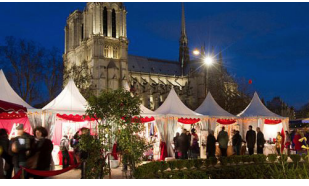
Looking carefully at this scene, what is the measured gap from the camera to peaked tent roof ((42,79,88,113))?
47.5ft

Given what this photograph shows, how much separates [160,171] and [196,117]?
822cm

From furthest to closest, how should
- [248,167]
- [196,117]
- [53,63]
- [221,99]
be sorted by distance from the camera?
[221,99]
[53,63]
[196,117]
[248,167]

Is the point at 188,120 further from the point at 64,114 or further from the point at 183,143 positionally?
the point at 64,114

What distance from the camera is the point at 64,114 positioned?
47.0 ft

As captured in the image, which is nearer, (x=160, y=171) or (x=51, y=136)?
(x=160, y=171)

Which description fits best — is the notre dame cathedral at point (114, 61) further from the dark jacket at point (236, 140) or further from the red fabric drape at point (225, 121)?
the dark jacket at point (236, 140)

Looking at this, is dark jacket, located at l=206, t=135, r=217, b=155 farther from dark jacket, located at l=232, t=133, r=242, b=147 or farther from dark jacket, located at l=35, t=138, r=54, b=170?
dark jacket, located at l=35, t=138, r=54, b=170

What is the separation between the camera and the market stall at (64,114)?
45.5 ft

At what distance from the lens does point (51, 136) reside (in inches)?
544

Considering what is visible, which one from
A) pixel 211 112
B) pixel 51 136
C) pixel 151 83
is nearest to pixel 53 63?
pixel 211 112

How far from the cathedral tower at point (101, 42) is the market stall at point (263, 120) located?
137 ft

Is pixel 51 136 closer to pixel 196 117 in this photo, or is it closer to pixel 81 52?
pixel 196 117

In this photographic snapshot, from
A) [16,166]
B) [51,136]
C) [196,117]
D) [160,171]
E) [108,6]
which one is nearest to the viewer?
[16,166]

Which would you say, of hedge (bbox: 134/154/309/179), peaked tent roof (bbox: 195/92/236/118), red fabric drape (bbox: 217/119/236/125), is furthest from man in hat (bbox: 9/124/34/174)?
red fabric drape (bbox: 217/119/236/125)
